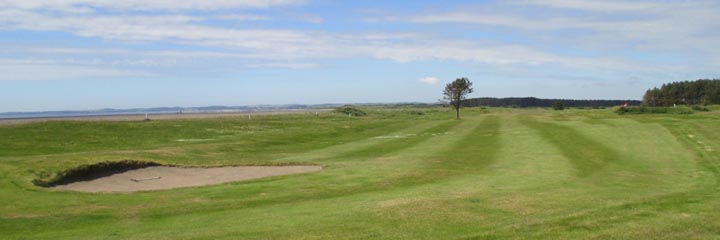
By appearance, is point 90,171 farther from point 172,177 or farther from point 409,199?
point 409,199

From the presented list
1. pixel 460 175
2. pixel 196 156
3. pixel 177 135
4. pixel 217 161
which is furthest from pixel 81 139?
pixel 460 175

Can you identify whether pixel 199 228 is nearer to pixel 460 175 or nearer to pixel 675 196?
pixel 460 175

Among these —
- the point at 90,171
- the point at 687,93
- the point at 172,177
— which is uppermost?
the point at 687,93

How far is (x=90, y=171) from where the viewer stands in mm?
21031

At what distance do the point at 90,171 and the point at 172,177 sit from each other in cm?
301

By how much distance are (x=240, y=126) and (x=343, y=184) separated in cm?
3712

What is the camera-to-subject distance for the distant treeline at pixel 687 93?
161750mm

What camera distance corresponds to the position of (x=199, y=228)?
38.7ft

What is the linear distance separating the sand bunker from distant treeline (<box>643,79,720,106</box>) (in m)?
167

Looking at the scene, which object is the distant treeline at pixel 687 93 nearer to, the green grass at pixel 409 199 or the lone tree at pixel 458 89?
the lone tree at pixel 458 89

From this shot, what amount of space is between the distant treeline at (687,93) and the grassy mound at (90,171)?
169491mm

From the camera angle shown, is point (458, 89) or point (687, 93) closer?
point (458, 89)

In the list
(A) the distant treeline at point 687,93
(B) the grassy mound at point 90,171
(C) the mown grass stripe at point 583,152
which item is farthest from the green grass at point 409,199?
(A) the distant treeline at point 687,93

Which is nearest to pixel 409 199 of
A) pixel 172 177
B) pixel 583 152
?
pixel 172 177
